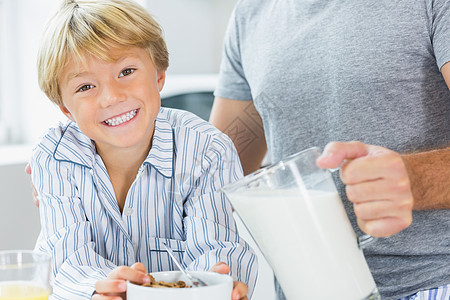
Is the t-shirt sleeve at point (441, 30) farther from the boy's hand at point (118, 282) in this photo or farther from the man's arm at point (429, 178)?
the boy's hand at point (118, 282)

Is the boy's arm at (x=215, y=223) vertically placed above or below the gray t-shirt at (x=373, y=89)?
below

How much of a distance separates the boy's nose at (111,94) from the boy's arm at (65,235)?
0.59 ft

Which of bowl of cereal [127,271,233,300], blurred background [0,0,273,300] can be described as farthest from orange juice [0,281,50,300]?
blurred background [0,0,273,300]

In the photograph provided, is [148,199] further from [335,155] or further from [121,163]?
[335,155]

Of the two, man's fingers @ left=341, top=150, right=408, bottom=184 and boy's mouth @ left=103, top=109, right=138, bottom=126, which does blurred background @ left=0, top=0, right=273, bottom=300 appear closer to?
boy's mouth @ left=103, top=109, right=138, bottom=126

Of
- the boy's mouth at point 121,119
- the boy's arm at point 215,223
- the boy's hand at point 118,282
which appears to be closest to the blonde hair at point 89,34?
the boy's mouth at point 121,119

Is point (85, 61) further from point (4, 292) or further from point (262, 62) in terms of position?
point (4, 292)

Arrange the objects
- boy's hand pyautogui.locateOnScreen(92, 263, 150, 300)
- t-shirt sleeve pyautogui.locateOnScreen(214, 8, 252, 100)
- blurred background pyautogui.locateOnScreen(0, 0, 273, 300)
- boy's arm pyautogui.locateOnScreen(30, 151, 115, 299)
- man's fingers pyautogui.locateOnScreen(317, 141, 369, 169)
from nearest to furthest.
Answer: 1. man's fingers pyautogui.locateOnScreen(317, 141, 369, 169)
2. boy's hand pyautogui.locateOnScreen(92, 263, 150, 300)
3. boy's arm pyautogui.locateOnScreen(30, 151, 115, 299)
4. t-shirt sleeve pyautogui.locateOnScreen(214, 8, 252, 100)
5. blurred background pyautogui.locateOnScreen(0, 0, 273, 300)

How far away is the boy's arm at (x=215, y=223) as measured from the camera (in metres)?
1.06

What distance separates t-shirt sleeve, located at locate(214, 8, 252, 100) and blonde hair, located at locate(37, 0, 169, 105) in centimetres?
29

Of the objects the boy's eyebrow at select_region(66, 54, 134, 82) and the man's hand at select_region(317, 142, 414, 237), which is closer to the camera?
the man's hand at select_region(317, 142, 414, 237)

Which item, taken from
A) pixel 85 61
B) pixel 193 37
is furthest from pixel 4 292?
pixel 193 37

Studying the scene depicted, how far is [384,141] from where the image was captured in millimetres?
1199

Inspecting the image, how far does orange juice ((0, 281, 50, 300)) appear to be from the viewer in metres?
0.72
